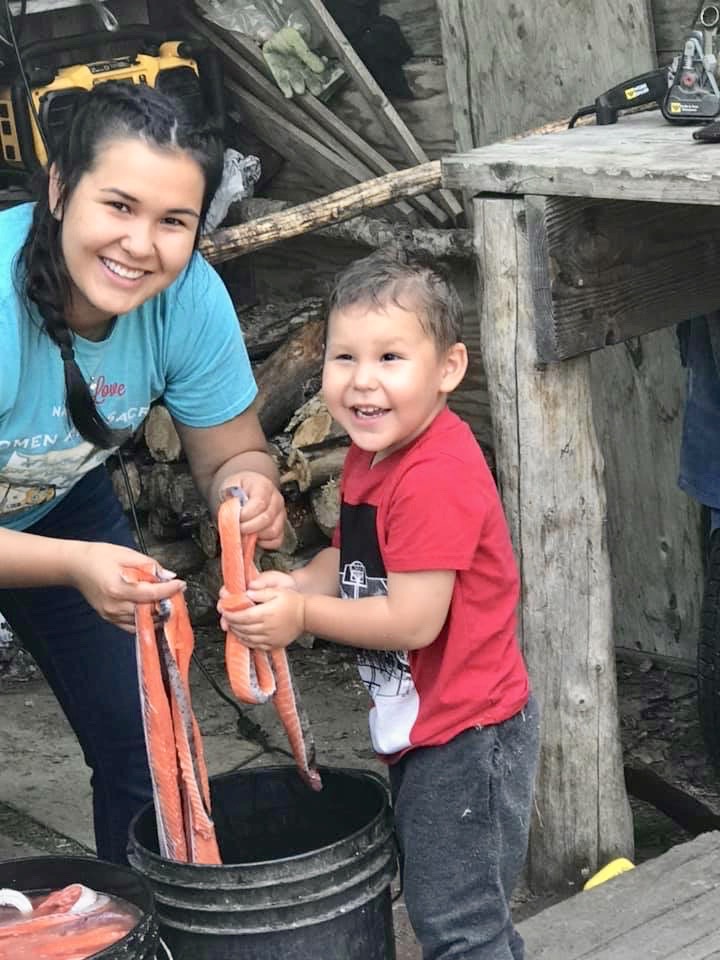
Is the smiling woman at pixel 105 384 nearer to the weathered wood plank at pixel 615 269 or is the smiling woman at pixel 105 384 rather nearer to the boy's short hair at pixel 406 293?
the boy's short hair at pixel 406 293

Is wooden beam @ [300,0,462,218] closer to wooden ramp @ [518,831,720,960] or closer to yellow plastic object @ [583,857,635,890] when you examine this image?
yellow plastic object @ [583,857,635,890]

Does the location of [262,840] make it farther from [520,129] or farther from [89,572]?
[520,129]

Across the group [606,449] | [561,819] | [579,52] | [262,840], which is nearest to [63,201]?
[262,840]

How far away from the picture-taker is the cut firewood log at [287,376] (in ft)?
18.3

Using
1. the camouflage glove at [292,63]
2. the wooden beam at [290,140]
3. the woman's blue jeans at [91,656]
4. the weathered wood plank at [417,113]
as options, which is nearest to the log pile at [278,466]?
the wooden beam at [290,140]

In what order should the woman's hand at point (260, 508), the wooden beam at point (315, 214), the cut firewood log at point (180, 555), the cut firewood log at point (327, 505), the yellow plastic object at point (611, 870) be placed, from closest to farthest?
1. the woman's hand at point (260, 508)
2. the yellow plastic object at point (611, 870)
3. the wooden beam at point (315, 214)
4. the cut firewood log at point (327, 505)
5. the cut firewood log at point (180, 555)

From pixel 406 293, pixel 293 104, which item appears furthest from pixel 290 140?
pixel 406 293

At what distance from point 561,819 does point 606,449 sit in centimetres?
162

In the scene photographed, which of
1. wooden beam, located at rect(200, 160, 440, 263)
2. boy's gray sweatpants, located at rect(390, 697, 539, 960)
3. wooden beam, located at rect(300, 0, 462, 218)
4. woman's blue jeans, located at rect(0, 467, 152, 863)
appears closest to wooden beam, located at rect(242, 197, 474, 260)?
wooden beam, located at rect(300, 0, 462, 218)

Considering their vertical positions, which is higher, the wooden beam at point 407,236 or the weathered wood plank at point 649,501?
the wooden beam at point 407,236

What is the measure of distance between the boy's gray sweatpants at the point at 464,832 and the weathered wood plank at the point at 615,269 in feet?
2.90

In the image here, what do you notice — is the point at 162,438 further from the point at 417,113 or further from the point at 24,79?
the point at 417,113

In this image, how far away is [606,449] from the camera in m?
5.13

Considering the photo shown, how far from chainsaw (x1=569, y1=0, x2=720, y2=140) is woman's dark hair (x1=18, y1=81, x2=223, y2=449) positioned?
3.84ft
